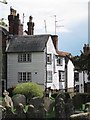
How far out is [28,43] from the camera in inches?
2228

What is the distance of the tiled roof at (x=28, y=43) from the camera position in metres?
55.5

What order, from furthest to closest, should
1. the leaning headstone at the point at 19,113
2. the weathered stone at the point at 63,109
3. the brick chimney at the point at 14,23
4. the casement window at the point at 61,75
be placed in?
the casement window at the point at 61,75 < the brick chimney at the point at 14,23 < the weathered stone at the point at 63,109 < the leaning headstone at the point at 19,113

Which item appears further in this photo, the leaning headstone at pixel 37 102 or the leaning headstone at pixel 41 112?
the leaning headstone at pixel 37 102

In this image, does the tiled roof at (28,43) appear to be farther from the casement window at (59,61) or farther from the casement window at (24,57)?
the casement window at (59,61)

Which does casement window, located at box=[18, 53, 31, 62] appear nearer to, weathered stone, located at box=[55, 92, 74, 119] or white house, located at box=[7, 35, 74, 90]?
white house, located at box=[7, 35, 74, 90]

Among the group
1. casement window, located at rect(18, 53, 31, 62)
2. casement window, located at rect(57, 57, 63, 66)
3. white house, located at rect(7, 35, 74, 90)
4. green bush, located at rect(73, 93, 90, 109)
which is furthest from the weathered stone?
casement window, located at rect(57, 57, 63, 66)

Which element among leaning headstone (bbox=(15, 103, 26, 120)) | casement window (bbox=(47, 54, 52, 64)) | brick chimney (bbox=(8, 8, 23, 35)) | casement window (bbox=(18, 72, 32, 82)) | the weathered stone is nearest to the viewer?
leaning headstone (bbox=(15, 103, 26, 120))

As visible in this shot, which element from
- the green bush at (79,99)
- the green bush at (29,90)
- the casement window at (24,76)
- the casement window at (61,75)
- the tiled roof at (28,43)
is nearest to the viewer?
the green bush at (79,99)

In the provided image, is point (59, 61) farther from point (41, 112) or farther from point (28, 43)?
point (41, 112)

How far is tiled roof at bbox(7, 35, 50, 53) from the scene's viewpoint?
55531 millimetres

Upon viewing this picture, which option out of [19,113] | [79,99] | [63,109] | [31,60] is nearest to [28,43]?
[31,60]

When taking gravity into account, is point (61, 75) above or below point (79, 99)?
above

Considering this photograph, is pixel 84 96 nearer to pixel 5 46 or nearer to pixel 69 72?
pixel 5 46

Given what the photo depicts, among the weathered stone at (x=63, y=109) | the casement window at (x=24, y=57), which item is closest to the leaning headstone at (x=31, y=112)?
the weathered stone at (x=63, y=109)
